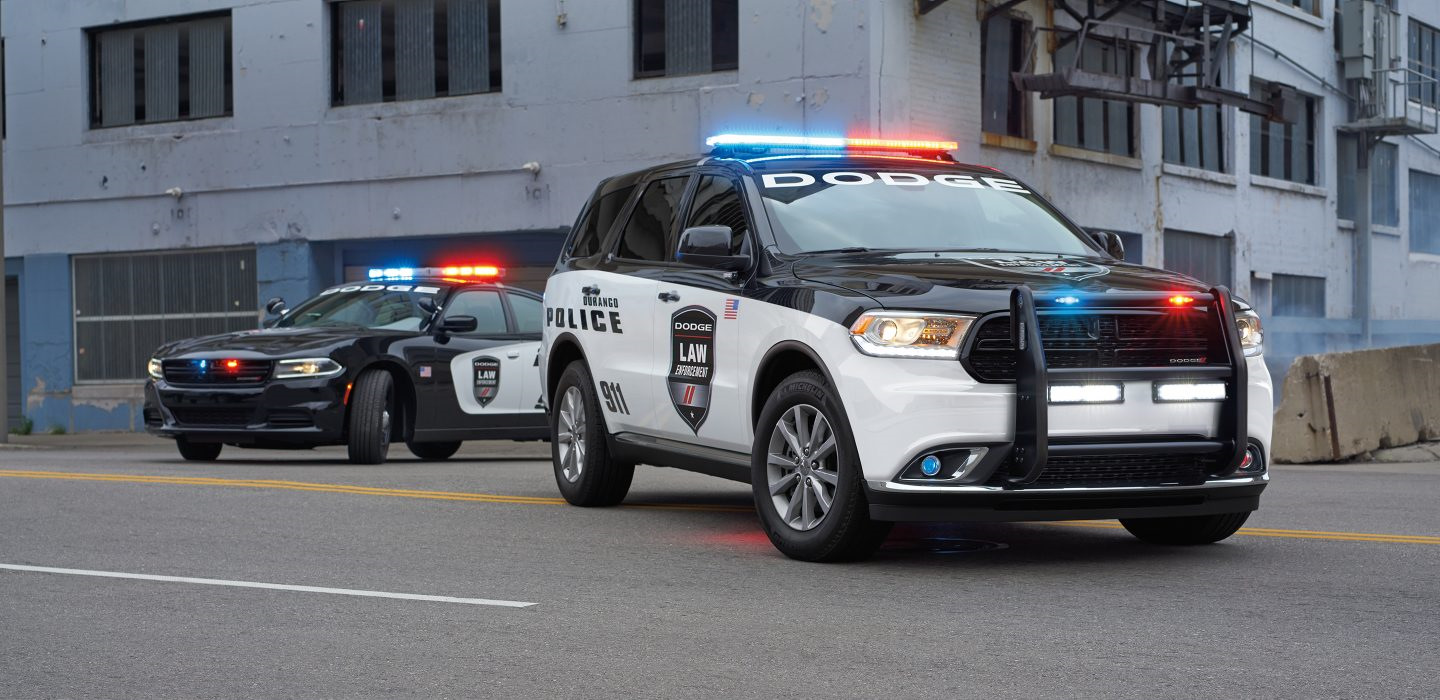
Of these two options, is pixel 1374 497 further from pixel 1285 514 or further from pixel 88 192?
pixel 88 192

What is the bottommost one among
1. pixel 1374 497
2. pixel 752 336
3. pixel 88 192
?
pixel 1374 497

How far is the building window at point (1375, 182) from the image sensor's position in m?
33.5

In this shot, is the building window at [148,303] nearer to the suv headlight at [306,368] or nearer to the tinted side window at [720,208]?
the suv headlight at [306,368]

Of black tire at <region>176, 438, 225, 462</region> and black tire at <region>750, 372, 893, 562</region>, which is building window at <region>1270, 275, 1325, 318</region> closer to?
black tire at <region>176, 438, 225, 462</region>

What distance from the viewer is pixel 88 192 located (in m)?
28.0

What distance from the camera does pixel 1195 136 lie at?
→ 94.0 ft

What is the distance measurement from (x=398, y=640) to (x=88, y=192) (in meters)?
23.7

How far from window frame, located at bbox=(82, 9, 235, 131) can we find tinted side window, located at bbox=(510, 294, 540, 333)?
39.2ft

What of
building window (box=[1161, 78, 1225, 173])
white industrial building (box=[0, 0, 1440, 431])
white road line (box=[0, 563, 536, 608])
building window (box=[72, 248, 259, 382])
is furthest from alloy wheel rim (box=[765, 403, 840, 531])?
building window (box=[1161, 78, 1225, 173])

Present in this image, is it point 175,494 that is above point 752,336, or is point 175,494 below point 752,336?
below

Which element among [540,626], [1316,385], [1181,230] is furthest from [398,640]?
[1181,230]

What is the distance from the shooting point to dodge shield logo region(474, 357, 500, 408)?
51.1 ft

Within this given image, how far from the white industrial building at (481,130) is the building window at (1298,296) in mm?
67

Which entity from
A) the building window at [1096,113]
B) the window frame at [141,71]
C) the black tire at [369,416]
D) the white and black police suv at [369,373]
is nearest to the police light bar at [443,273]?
the white and black police suv at [369,373]
